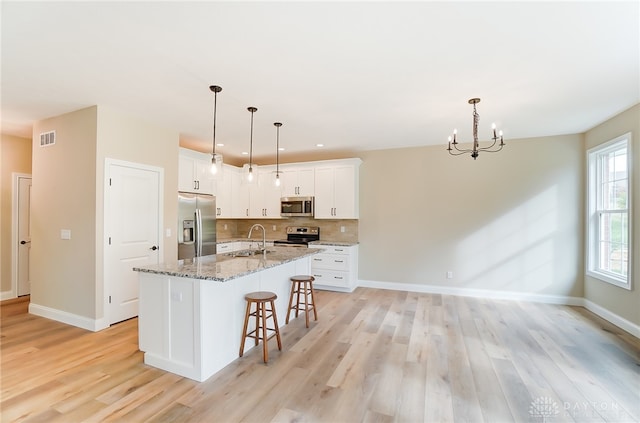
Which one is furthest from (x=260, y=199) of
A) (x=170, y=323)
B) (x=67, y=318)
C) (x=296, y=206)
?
(x=170, y=323)

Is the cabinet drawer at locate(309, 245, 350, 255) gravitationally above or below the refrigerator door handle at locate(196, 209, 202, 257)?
below

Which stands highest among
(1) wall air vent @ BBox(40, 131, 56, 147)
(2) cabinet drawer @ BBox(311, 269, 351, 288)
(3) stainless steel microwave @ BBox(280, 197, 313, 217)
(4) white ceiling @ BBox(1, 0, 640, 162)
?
(4) white ceiling @ BBox(1, 0, 640, 162)

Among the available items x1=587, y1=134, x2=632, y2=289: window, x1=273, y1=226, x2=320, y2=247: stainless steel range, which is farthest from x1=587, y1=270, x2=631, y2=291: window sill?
x1=273, y1=226, x2=320, y2=247: stainless steel range

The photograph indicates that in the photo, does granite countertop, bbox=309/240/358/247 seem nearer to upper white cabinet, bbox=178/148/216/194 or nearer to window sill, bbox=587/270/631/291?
upper white cabinet, bbox=178/148/216/194

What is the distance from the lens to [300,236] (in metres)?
6.31

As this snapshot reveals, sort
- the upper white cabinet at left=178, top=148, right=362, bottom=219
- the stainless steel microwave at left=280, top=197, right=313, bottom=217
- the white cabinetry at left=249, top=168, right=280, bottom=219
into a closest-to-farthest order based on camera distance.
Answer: the upper white cabinet at left=178, top=148, right=362, bottom=219 → the stainless steel microwave at left=280, top=197, right=313, bottom=217 → the white cabinetry at left=249, top=168, right=280, bottom=219

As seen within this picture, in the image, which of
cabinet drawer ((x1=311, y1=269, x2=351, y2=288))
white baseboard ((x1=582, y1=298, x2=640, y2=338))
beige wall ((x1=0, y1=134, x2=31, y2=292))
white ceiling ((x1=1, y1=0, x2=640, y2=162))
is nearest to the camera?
white ceiling ((x1=1, y1=0, x2=640, y2=162))

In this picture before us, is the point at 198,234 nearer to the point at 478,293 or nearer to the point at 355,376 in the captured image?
the point at 355,376

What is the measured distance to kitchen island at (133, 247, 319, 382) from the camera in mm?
2549

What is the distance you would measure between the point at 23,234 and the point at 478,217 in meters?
7.91

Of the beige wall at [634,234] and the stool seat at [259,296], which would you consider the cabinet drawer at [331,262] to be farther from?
the beige wall at [634,234]

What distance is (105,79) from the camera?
9.56 feet

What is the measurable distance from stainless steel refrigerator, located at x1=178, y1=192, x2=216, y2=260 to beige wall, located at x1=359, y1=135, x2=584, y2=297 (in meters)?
2.88

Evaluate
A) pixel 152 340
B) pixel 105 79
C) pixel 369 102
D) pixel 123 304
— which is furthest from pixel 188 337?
pixel 369 102
